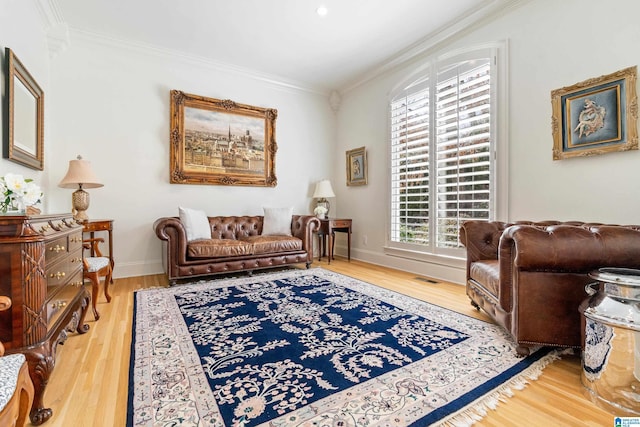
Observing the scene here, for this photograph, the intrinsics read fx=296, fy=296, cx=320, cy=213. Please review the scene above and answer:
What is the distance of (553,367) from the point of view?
1.69 meters

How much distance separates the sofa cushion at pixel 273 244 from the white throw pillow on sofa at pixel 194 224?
52 cm

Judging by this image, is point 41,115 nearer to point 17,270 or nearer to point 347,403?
point 17,270

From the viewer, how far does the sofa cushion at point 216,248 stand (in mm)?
3439

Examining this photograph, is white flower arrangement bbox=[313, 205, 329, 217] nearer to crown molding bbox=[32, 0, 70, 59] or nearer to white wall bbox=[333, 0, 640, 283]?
white wall bbox=[333, 0, 640, 283]

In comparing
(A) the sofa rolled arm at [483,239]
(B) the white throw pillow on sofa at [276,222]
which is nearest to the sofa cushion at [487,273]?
(A) the sofa rolled arm at [483,239]

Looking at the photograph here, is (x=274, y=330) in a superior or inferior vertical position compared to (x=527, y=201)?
inferior

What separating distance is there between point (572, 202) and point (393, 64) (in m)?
2.98

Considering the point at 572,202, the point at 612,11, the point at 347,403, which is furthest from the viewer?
the point at 572,202

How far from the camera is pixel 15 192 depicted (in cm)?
148

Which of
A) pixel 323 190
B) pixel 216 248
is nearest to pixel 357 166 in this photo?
pixel 323 190

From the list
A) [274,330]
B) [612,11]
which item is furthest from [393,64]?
[274,330]

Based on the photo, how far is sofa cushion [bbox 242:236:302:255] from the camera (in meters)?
3.86

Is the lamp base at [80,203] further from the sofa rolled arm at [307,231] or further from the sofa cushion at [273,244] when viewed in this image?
the sofa rolled arm at [307,231]

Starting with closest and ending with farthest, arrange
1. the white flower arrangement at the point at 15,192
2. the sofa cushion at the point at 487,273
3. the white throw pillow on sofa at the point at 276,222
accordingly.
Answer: the white flower arrangement at the point at 15,192 < the sofa cushion at the point at 487,273 < the white throw pillow on sofa at the point at 276,222
